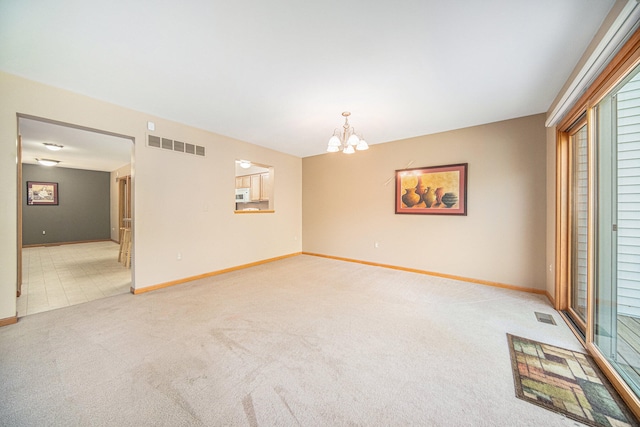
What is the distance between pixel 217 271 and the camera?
14.1ft

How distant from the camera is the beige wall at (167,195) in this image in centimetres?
246

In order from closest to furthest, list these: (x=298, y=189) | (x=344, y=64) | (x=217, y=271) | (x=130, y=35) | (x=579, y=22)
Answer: (x=579, y=22), (x=130, y=35), (x=344, y=64), (x=217, y=271), (x=298, y=189)

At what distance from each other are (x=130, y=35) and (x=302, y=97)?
163 cm

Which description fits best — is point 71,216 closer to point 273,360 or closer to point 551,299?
point 273,360

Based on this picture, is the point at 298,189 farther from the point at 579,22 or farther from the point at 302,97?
the point at 579,22

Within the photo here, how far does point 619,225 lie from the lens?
1813 mm

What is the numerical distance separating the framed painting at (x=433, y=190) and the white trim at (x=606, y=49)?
167 cm

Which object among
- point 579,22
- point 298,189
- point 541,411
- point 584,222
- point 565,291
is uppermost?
point 579,22

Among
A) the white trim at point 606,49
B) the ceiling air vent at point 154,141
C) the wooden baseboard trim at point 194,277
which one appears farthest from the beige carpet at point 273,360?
the white trim at point 606,49

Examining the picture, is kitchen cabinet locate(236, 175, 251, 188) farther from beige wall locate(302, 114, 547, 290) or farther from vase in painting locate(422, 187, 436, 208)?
vase in painting locate(422, 187, 436, 208)

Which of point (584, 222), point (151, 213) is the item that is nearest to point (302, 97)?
point (151, 213)

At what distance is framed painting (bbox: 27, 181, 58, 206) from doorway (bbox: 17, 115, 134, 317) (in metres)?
0.04

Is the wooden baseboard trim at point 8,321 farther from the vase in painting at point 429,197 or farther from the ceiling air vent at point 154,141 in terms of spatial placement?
the vase in painting at point 429,197

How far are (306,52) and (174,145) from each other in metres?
2.77
